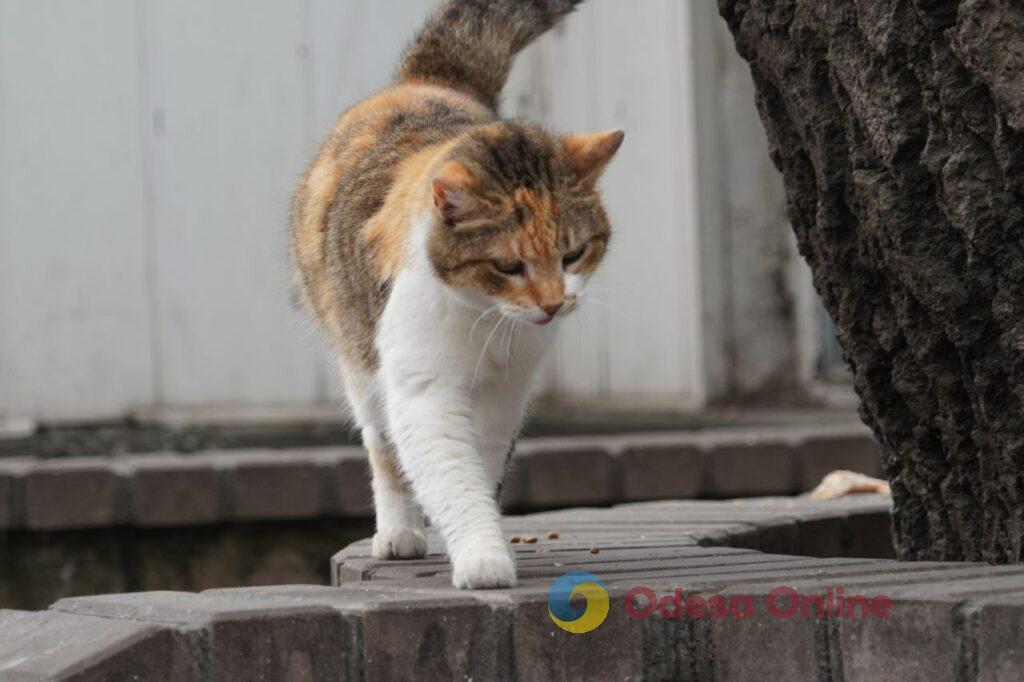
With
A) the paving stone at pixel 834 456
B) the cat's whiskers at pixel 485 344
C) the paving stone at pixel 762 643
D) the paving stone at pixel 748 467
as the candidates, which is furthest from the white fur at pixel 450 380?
the paving stone at pixel 834 456

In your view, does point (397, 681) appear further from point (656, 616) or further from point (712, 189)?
point (712, 189)

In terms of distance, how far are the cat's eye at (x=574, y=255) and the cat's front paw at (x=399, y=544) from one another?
640 mm

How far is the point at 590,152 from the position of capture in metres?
2.83

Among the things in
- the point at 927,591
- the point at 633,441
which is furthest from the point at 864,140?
the point at 633,441

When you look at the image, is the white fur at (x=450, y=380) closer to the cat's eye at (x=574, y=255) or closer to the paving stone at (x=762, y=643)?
the cat's eye at (x=574, y=255)

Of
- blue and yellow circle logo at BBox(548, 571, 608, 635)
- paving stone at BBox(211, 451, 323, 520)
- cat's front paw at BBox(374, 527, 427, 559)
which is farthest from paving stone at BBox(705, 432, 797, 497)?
blue and yellow circle logo at BBox(548, 571, 608, 635)

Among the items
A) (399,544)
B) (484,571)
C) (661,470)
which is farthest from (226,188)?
(484,571)

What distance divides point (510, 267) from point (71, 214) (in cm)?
426

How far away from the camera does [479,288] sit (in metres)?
2.68

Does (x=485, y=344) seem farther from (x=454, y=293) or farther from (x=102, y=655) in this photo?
(x=102, y=655)

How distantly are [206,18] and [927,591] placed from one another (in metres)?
5.15

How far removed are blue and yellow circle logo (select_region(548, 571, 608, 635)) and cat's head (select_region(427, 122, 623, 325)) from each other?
52cm

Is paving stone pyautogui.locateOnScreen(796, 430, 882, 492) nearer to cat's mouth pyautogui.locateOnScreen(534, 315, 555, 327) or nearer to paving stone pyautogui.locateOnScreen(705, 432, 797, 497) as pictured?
paving stone pyautogui.locateOnScreen(705, 432, 797, 497)

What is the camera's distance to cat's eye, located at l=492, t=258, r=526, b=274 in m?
2.64
